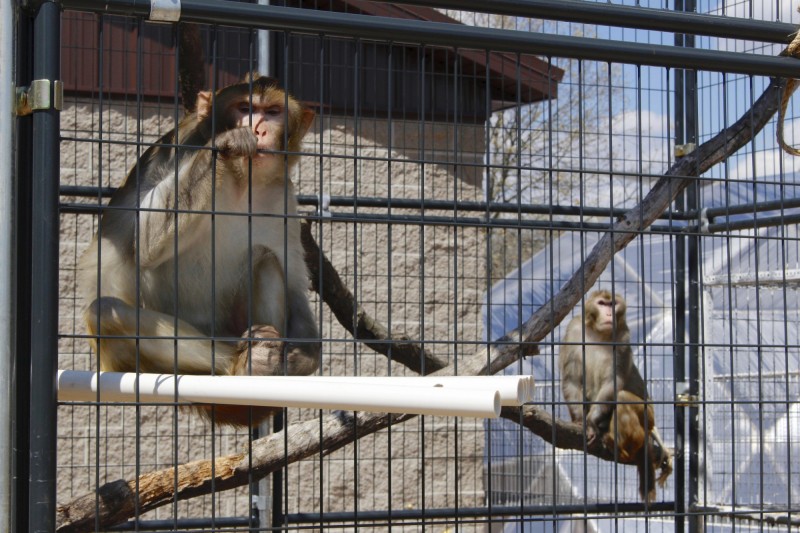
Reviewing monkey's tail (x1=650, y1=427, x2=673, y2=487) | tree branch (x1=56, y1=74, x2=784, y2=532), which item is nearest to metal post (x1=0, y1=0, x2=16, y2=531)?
tree branch (x1=56, y1=74, x2=784, y2=532)

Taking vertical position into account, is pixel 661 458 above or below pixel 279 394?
below

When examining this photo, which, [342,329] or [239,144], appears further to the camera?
[342,329]

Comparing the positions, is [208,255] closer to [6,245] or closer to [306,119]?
[306,119]

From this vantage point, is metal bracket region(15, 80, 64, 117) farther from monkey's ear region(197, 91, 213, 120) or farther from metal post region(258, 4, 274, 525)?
metal post region(258, 4, 274, 525)

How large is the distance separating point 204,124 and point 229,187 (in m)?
0.33

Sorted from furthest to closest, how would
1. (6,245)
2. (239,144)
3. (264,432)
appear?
1. (264,432)
2. (239,144)
3. (6,245)

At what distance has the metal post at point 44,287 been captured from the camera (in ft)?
8.29

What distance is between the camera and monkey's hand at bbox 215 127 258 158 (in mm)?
Result: 3512

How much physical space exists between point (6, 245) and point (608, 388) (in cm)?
680

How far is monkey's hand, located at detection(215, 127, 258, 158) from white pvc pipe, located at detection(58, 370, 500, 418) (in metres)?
0.96

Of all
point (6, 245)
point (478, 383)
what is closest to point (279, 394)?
point (478, 383)

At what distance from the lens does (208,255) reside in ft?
15.1

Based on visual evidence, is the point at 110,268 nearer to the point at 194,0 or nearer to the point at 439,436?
the point at 194,0

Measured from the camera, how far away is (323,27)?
2.93m
